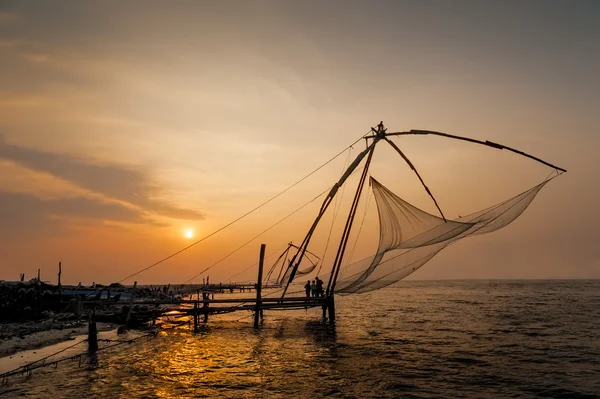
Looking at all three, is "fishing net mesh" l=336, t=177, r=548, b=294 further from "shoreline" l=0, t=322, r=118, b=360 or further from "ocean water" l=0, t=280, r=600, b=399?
"shoreline" l=0, t=322, r=118, b=360

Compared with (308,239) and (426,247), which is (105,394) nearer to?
(308,239)

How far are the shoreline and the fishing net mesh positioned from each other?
15.2 m

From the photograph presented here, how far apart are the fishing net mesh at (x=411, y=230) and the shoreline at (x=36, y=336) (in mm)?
15183

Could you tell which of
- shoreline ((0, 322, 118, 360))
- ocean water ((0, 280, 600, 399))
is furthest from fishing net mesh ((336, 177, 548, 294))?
shoreline ((0, 322, 118, 360))

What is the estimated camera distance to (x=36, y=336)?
20156mm

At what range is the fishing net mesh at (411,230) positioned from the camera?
1432cm

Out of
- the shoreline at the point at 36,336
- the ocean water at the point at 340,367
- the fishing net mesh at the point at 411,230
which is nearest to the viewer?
the ocean water at the point at 340,367

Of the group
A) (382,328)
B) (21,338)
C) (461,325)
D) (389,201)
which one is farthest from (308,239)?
(21,338)

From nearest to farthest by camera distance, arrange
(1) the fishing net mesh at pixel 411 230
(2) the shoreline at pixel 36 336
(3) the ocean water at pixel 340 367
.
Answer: (3) the ocean water at pixel 340 367
(1) the fishing net mesh at pixel 411 230
(2) the shoreline at pixel 36 336

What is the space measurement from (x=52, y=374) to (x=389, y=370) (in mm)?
11258

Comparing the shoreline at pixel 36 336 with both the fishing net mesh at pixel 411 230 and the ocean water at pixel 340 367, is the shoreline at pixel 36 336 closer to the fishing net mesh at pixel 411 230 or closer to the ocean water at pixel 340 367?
the ocean water at pixel 340 367

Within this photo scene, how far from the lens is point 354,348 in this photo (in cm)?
1681

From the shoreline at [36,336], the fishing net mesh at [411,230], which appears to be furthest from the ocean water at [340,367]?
the shoreline at [36,336]

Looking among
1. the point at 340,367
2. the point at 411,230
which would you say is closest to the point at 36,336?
the point at 340,367
